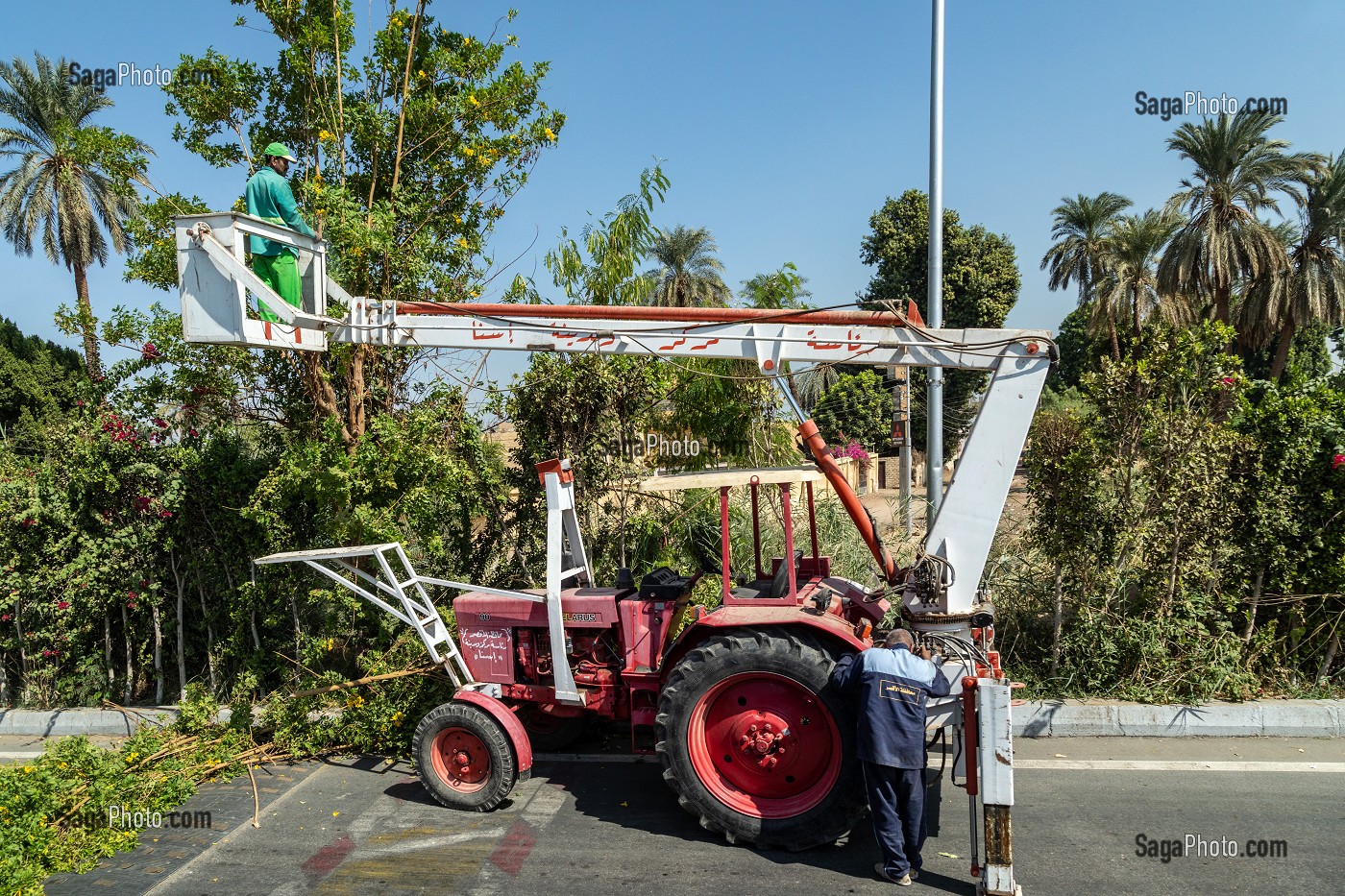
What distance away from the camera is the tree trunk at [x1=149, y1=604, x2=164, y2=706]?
315 inches

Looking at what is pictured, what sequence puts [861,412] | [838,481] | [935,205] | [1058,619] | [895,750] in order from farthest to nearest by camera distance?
[861,412], [935,205], [1058,619], [838,481], [895,750]

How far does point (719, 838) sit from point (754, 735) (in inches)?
26.6

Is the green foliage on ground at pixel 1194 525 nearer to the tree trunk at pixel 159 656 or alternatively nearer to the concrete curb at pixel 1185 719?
the concrete curb at pixel 1185 719

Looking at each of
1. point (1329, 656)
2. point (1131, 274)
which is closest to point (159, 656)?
point (1329, 656)

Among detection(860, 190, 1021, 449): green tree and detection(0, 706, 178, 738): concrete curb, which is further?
detection(860, 190, 1021, 449): green tree

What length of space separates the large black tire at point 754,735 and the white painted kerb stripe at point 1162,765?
6.64 feet

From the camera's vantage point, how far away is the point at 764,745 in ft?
17.1

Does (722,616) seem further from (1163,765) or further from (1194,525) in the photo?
(1194,525)

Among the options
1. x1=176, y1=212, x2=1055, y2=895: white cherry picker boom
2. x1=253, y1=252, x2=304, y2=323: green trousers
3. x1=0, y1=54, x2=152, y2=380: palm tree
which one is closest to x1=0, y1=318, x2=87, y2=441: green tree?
x1=0, y1=54, x2=152, y2=380: palm tree

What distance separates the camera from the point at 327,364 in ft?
26.4

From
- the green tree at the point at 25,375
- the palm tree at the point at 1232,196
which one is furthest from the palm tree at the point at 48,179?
the palm tree at the point at 1232,196

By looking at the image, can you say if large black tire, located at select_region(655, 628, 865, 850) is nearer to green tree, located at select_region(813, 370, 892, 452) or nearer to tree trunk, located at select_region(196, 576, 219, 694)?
tree trunk, located at select_region(196, 576, 219, 694)

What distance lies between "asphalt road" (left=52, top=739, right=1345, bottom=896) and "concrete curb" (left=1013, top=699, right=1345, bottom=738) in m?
0.29

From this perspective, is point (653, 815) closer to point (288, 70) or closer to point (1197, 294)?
point (288, 70)
